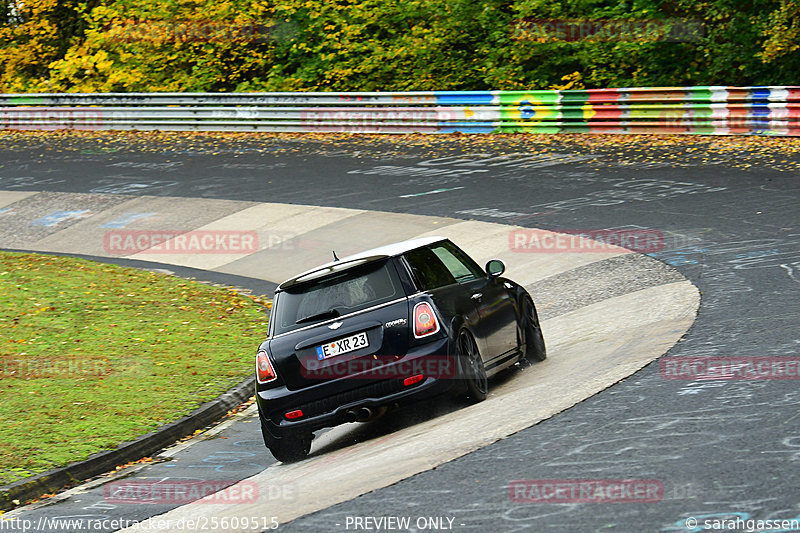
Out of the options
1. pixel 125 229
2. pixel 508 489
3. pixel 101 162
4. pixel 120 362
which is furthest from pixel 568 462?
pixel 101 162

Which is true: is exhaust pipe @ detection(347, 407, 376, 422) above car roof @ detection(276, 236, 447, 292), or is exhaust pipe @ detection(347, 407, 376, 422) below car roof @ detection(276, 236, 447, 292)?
below

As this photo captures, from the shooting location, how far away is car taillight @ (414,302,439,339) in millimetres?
8484

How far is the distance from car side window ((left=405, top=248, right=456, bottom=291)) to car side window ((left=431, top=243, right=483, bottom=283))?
0.12 m

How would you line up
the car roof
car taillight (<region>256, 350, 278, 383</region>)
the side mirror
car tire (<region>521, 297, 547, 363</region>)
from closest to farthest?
car taillight (<region>256, 350, 278, 383</region>) < the car roof < the side mirror < car tire (<region>521, 297, 547, 363</region>)

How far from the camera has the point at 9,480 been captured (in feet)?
26.7

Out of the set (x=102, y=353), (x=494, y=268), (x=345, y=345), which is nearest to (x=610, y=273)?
(x=494, y=268)

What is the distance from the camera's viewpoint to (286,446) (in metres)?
8.55

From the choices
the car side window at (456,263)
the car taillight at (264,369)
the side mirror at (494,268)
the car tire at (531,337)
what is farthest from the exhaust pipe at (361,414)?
the car tire at (531,337)

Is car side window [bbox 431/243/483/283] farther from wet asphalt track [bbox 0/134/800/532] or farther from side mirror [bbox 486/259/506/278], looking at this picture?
wet asphalt track [bbox 0/134/800/532]

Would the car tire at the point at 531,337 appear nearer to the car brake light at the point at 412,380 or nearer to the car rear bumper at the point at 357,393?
the car rear bumper at the point at 357,393

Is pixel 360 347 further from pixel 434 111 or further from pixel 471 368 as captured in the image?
pixel 434 111

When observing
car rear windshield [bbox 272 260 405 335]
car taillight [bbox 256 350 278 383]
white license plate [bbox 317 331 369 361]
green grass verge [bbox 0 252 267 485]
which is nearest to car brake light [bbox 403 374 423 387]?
white license plate [bbox 317 331 369 361]

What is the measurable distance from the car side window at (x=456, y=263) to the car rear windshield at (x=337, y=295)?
0.87 m

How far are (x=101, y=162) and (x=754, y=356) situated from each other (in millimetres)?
21934
